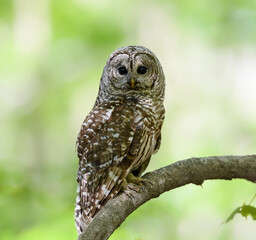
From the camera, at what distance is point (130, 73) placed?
2.87m

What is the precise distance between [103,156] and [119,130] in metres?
0.19

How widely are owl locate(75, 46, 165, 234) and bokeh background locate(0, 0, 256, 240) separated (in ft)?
10.8

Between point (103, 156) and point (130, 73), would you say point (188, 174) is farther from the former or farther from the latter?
point (130, 73)

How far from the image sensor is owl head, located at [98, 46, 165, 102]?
9.47ft

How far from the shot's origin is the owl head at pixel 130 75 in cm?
289

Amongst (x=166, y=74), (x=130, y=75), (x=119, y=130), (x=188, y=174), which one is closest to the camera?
(x=188, y=174)

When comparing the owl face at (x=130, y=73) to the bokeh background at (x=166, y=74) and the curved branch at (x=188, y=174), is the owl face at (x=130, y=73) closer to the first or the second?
the curved branch at (x=188, y=174)

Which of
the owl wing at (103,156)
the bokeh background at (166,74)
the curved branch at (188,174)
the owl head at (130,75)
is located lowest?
the curved branch at (188,174)

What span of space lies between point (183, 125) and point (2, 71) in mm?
4583

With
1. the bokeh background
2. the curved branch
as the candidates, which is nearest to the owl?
the curved branch

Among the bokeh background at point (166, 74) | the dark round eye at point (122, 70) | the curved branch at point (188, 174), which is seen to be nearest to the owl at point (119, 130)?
the dark round eye at point (122, 70)

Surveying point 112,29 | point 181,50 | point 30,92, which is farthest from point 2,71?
point 181,50

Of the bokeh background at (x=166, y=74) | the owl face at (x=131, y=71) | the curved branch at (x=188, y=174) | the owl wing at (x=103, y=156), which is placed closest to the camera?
the curved branch at (x=188, y=174)

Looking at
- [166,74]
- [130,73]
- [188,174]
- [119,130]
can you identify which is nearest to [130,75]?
[130,73]
